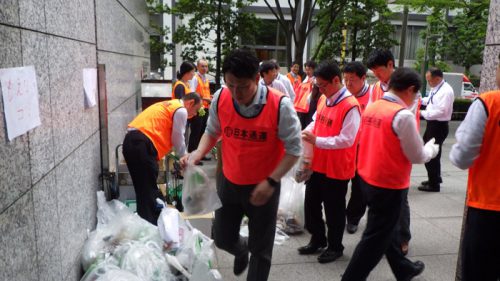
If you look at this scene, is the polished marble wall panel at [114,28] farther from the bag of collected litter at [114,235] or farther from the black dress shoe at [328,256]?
the black dress shoe at [328,256]

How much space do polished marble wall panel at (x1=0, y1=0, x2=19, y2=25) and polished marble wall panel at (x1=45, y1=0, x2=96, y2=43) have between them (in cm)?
55

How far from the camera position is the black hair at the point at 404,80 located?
311 cm

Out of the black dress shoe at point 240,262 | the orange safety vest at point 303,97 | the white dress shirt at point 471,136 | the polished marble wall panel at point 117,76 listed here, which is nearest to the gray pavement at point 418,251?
the black dress shoe at point 240,262

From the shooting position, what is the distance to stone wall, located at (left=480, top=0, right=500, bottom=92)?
9.61 ft

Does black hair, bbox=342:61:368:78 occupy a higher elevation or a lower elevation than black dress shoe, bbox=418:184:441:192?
higher

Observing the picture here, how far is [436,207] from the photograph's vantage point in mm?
5672

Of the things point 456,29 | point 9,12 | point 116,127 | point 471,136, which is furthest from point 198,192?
point 456,29

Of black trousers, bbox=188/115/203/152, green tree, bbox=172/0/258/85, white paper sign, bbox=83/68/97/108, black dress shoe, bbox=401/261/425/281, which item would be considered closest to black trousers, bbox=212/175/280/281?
black dress shoe, bbox=401/261/425/281

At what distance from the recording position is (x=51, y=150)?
2.58 meters

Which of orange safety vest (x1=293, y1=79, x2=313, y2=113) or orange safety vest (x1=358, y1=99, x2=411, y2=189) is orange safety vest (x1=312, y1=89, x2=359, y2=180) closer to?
orange safety vest (x1=358, y1=99, x2=411, y2=189)

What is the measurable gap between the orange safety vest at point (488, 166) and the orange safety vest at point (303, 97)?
6.10 meters

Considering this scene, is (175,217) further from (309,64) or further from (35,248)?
(309,64)

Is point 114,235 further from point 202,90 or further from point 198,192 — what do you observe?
point 202,90

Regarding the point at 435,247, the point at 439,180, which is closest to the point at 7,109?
the point at 435,247
